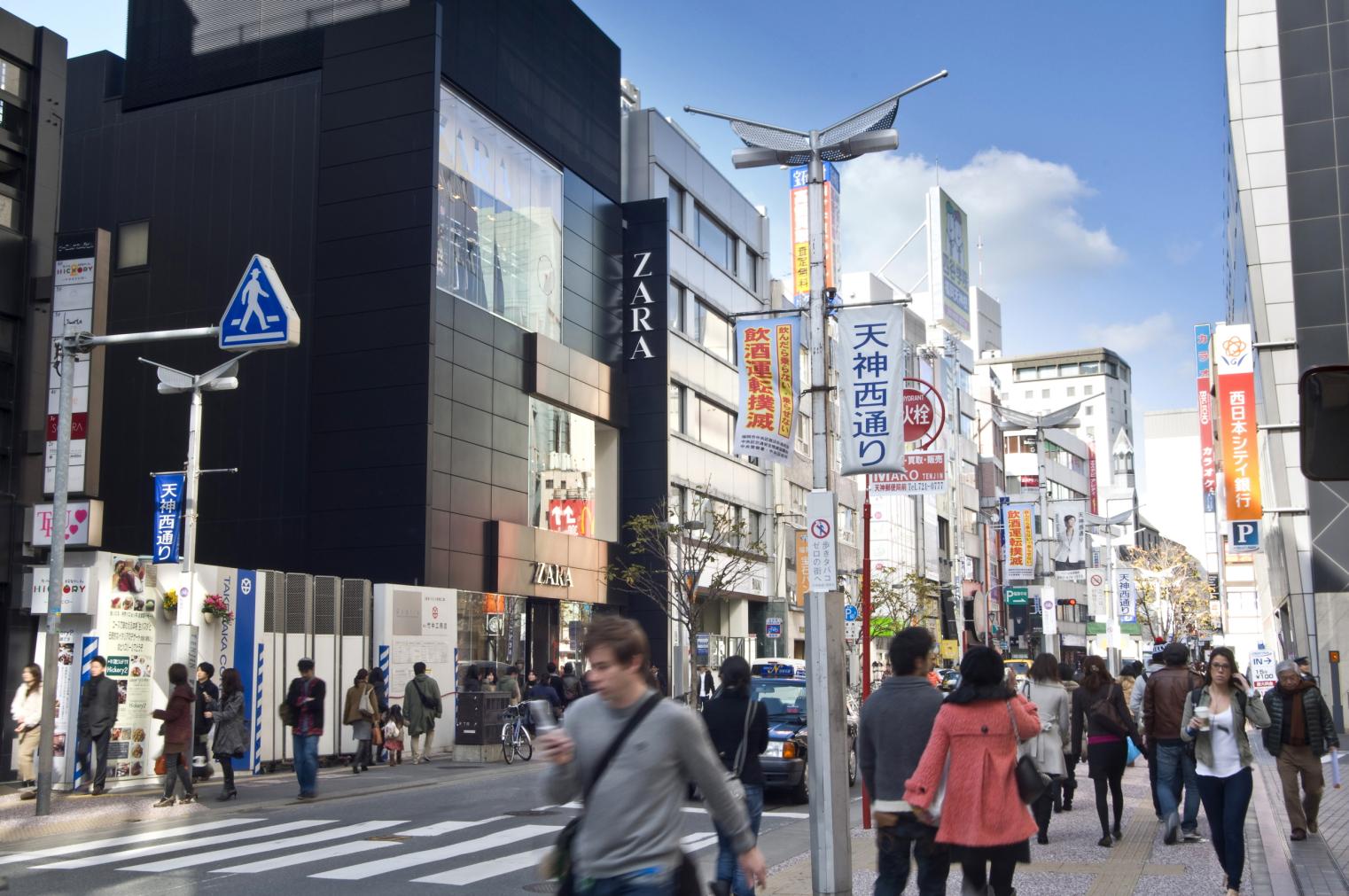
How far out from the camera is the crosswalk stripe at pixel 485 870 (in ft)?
39.7

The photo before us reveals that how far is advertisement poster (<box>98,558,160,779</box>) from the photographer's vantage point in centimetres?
2145

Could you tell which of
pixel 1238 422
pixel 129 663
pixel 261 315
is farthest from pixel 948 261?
pixel 261 315

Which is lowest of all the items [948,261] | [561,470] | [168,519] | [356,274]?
[168,519]

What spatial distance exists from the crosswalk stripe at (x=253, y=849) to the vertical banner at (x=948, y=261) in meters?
81.7

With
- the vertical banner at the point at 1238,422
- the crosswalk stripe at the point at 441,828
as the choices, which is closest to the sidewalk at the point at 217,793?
the crosswalk stripe at the point at 441,828

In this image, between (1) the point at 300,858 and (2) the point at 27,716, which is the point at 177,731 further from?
(1) the point at 300,858

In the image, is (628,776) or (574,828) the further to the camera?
(574,828)

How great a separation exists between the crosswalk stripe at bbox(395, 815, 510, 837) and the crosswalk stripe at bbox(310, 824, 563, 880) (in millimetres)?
645

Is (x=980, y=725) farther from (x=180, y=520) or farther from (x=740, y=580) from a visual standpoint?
(x=740, y=580)

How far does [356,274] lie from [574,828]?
1348 inches

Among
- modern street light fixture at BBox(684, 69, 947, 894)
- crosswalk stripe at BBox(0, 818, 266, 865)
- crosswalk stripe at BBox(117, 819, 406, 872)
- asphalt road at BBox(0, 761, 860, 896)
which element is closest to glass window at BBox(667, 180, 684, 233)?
asphalt road at BBox(0, 761, 860, 896)

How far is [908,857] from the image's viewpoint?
292 inches

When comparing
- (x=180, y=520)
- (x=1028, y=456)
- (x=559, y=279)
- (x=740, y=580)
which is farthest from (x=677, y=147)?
(x=1028, y=456)

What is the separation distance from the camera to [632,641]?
4973 millimetres
